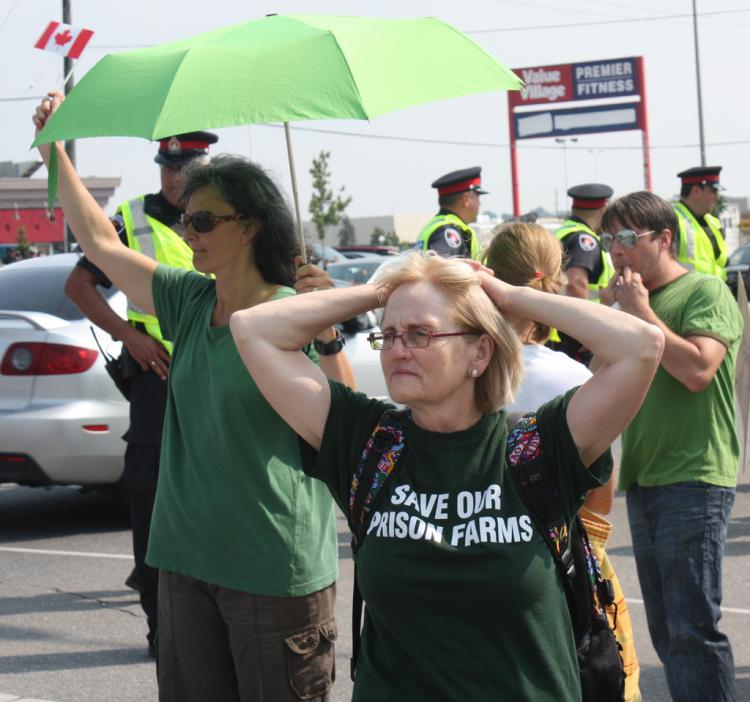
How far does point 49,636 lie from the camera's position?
20.6ft

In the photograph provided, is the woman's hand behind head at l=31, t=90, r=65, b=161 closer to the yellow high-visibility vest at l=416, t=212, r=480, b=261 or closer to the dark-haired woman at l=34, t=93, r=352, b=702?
the dark-haired woman at l=34, t=93, r=352, b=702

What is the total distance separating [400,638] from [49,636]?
13.3ft

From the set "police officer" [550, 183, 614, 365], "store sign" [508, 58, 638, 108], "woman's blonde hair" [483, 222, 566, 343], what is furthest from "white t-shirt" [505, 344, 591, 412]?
"store sign" [508, 58, 638, 108]

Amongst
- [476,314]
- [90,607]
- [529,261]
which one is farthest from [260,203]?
[90,607]

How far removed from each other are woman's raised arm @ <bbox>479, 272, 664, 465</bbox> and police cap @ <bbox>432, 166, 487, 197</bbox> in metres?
6.55

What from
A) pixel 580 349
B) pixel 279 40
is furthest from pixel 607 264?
pixel 279 40

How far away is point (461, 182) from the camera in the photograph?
367 inches

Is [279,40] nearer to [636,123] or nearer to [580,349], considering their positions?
[580,349]

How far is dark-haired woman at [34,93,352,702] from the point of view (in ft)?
11.3

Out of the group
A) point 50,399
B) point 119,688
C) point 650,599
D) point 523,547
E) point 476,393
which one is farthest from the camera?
point 50,399

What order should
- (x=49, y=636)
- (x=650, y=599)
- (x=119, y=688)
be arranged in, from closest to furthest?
(x=650, y=599), (x=119, y=688), (x=49, y=636)

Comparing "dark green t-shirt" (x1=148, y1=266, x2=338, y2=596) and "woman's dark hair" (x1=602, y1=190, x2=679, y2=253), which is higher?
"woman's dark hair" (x1=602, y1=190, x2=679, y2=253)

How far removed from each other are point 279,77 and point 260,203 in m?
0.45

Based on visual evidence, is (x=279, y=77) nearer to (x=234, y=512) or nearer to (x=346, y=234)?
(x=234, y=512)
